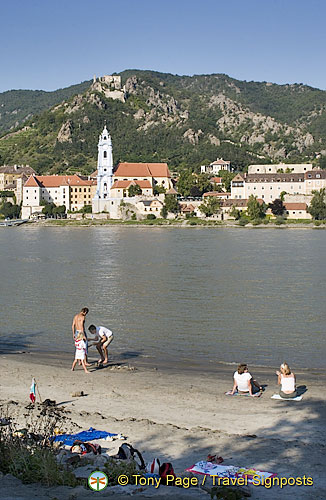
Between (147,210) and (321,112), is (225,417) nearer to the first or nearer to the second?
(147,210)

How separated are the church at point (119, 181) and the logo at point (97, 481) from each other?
281 ft

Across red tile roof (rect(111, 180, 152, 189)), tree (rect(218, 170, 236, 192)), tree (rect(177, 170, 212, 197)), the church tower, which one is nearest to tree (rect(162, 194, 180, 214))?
tree (rect(177, 170, 212, 197))

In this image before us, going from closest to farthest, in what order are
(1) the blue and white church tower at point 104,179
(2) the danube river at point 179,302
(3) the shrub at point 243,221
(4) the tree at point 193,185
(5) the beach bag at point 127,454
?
(5) the beach bag at point 127,454 → (2) the danube river at point 179,302 → (3) the shrub at point 243,221 → (1) the blue and white church tower at point 104,179 → (4) the tree at point 193,185

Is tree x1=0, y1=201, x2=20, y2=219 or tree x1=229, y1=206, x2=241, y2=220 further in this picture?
tree x1=0, y1=201, x2=20, y2=219

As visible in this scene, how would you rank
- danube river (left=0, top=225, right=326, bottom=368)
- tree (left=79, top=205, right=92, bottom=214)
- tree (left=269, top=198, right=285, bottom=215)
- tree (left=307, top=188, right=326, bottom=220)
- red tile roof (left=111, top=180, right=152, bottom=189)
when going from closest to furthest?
danube river (left=0, top=225, right=326, bottom=368) < tree (left=307, top=188, right=326, bottom=220) < tree (left=269, top=198, right=285, bottom=215) < red tile roof (left=111, top=180, right=152, bottom=189) < tree (left=79, top=205, right=92, bottom=214)

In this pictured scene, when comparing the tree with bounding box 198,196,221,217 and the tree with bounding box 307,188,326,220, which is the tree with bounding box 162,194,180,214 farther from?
the tree with bounding box 307,188,326,220

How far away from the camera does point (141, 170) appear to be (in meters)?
99.8

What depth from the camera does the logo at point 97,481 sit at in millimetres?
5742

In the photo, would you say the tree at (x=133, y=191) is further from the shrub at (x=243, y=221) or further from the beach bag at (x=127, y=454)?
the beach bag at (x=127, y=454)

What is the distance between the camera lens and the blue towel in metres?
7.29

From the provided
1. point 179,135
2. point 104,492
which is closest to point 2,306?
point 104,492

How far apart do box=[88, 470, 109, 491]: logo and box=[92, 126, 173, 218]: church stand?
85.7 metres

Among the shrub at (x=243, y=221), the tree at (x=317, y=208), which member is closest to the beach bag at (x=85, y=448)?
the shrub at (x=243, y=221)

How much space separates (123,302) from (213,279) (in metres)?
7.91
